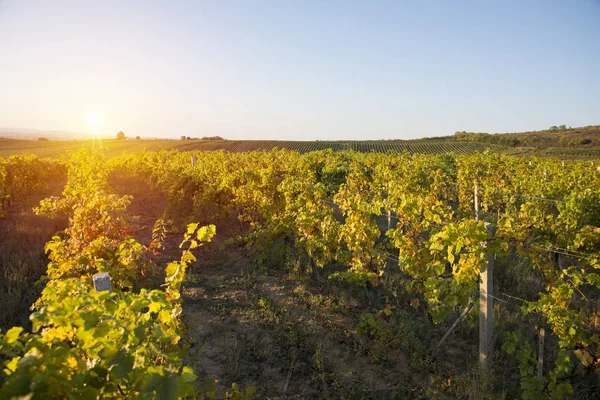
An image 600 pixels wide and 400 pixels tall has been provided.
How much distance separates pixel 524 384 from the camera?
3.42 meters

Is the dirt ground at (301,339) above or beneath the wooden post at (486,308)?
beneath

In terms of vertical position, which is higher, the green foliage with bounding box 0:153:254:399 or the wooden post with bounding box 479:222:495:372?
the green foliage with bounding box 0:153:254:399

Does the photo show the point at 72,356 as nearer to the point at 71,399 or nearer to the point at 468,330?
the point at 71,399

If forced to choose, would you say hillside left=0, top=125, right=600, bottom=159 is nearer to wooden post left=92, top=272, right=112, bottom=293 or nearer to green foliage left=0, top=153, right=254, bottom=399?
wooden post left=92, top=272, right=112, bottom=293

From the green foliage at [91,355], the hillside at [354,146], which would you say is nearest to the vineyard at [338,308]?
the green foliage at [91,355]

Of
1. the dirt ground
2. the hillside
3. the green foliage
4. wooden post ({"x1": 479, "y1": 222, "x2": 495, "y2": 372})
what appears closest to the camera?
the green foliage

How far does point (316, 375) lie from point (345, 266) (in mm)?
3031

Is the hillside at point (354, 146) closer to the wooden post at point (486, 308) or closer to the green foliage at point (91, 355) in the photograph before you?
the wooden post at point (486, 308)

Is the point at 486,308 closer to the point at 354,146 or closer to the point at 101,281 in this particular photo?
the point at 101,281

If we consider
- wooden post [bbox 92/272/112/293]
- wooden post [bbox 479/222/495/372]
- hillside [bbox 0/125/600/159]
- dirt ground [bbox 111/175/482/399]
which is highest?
hillside [bbox 0/125/600/159]

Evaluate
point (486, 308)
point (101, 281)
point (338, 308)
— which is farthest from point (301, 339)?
point (101, 281)

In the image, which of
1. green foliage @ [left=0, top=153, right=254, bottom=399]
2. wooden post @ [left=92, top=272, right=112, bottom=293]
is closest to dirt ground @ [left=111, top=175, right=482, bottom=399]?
wooden post @ [left=92, top=272, right=112, bottom=293]

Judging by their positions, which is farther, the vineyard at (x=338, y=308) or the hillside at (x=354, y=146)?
the hillside at (x=354, y=146)

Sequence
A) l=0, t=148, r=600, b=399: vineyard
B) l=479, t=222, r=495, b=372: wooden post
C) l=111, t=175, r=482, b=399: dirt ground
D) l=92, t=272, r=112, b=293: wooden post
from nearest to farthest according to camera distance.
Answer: l=0, t=148, r=600, b=399: vineyard → l=92, t=272, r=112, b=293: wooden post → l=479, t=222, r=495, b=372: wooden post → l=111, t=175, r=482, b=399: dirt ground
